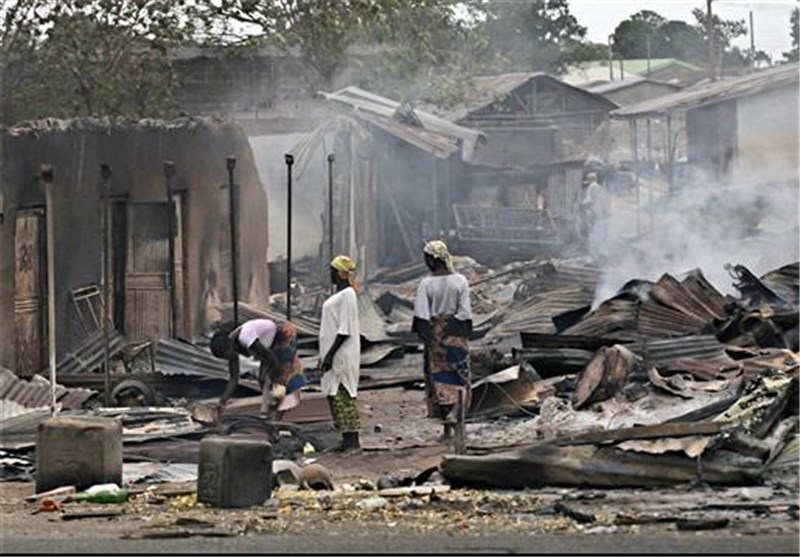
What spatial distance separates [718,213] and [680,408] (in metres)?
20.5

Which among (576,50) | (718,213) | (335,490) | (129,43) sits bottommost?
(335,490)

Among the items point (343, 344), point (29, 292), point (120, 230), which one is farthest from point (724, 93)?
point (343, 344)

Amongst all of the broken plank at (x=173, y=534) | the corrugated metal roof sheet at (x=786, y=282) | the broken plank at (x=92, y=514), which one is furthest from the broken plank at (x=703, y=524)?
the corrugated metal roof sheet at (x=786, y=282)

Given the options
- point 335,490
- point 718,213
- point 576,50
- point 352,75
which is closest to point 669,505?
point 335,490

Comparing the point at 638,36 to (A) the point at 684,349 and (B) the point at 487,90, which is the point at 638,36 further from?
(A) the point at 684,349

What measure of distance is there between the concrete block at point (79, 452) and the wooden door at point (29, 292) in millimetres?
6553

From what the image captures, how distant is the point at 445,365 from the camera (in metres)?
14.1

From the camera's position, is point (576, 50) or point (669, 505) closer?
point (669, 505)

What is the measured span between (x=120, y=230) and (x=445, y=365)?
7.56 meters

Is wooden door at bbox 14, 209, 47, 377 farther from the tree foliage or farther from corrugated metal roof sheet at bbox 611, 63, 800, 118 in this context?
the tree foliage

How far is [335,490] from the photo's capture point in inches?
444

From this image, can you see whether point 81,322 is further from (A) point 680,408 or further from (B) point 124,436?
(A) point 680,408

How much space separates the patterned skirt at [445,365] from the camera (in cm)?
1406

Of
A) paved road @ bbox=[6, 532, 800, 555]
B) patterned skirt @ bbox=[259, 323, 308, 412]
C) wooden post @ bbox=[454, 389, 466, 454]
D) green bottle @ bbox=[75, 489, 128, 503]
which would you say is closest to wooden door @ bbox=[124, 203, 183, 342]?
patterned skirt @ bbox=[259, 323, 308, 412]
